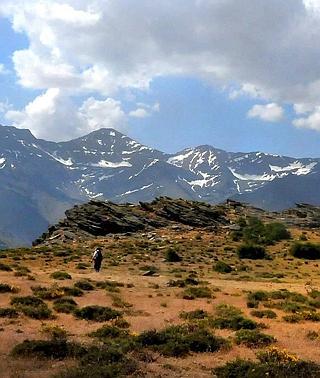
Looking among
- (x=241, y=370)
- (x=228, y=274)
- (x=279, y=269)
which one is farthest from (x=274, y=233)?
(x=241, y=370)

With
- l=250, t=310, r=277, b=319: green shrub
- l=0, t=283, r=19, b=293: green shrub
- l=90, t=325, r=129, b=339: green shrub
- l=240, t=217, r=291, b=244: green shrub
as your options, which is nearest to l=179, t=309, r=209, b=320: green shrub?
l=250, t=310, r=277, b=319: green shrub

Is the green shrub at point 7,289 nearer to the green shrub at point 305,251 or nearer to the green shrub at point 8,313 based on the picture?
the green shrub at point 8,313

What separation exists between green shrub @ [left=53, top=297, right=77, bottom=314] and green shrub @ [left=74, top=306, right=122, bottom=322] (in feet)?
2.66

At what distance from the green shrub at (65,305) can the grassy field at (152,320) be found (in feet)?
0.20

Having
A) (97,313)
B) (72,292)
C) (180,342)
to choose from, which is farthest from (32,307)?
(180,342)

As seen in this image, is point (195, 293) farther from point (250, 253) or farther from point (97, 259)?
point (250, 253)

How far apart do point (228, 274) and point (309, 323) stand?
24.5 m

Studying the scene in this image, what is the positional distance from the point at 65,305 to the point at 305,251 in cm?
4684

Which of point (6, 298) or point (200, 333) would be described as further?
point (6, 298)

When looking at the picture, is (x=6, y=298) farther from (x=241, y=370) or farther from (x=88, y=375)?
(x=241, y=370)

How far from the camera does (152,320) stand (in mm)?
30266

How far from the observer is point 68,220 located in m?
99.3

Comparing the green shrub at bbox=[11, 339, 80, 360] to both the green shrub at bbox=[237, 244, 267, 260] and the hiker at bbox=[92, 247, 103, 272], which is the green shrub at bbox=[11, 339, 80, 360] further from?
the green shrub at bbox=[237, 244, 267, 260]

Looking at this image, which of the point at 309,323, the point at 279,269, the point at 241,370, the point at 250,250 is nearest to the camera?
the point at 241,370
